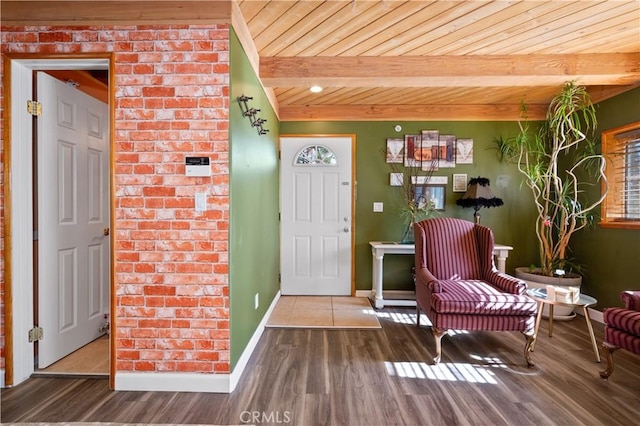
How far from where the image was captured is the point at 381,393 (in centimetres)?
186

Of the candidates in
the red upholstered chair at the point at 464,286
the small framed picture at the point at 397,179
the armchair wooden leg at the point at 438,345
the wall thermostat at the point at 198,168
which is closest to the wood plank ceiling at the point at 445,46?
the small framed picture at the point at 397,179

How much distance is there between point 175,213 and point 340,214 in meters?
2.32

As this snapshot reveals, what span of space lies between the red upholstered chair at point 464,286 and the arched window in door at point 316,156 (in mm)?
1535

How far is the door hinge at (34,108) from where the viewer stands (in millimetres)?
1955

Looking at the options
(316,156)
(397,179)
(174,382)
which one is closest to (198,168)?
(174,382)

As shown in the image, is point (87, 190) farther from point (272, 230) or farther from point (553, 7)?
point (553, 7)

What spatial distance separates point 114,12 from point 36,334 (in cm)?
217

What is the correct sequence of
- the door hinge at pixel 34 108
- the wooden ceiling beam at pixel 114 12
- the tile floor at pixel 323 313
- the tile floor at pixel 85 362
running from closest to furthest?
the wooden ceiling beam at pixel 114 12, the door hinge at pixel 34 108, the tile floor at pixel 85 362, the tile floor at pixel 323 313

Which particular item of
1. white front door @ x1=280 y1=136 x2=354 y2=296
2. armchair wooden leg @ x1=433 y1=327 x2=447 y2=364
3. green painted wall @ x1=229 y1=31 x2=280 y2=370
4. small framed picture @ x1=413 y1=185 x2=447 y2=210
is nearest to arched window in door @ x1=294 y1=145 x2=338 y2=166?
white front door @ x1=280 y1=136 x2=354 y2=296

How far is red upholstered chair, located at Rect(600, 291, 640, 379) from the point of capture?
Result: 6.13 ft

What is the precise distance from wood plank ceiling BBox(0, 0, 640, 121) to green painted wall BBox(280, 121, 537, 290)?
1.87 feet

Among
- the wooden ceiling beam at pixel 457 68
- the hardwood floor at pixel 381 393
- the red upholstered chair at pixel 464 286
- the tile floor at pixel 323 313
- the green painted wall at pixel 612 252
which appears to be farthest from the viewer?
the tile floor at pixel 323 313

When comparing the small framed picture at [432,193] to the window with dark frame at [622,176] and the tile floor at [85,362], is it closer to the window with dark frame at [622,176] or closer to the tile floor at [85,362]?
the window with dark frame at [622,176]

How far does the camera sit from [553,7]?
202 centimetres
